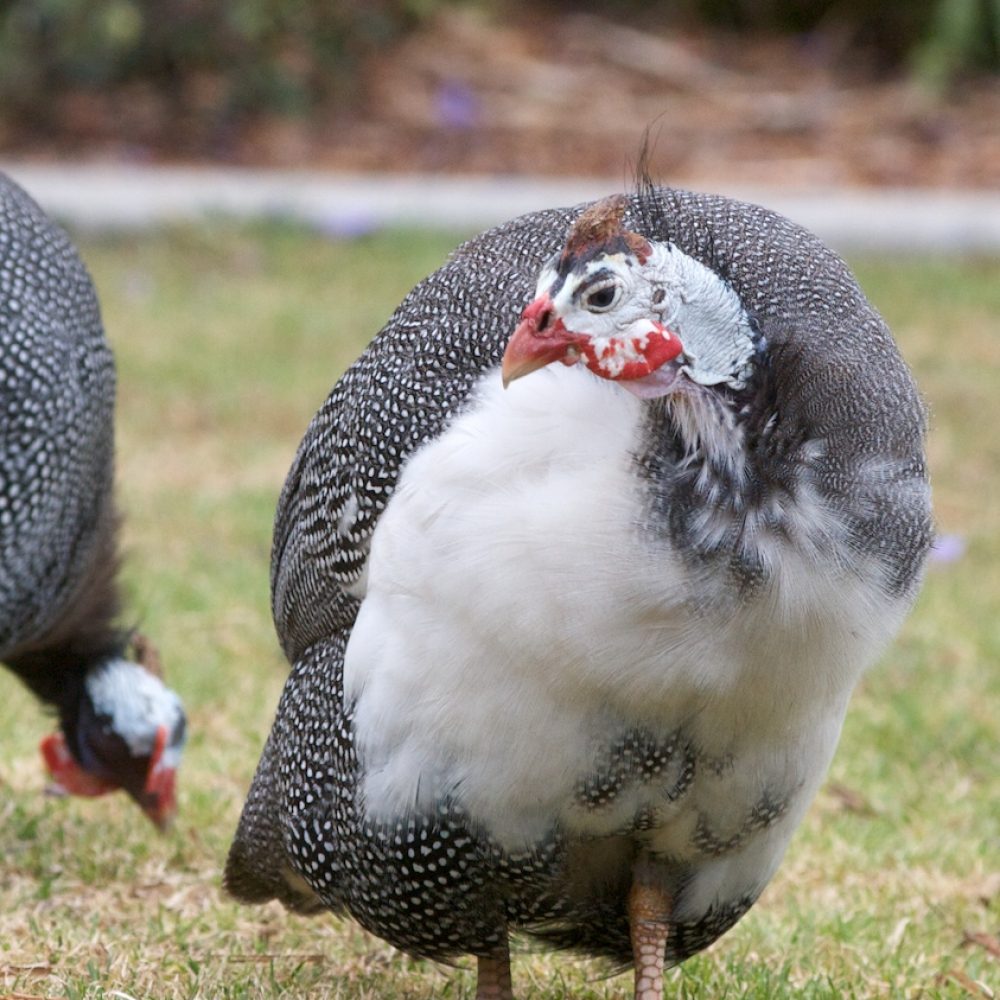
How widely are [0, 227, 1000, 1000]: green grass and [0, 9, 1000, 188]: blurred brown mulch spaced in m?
1.73

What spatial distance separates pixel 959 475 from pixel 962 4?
14.7 feet

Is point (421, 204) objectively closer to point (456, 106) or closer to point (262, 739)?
point (456, 106)

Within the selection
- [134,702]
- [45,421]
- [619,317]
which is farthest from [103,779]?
[619,317]

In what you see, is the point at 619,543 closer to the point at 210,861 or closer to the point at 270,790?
the point at 270,790

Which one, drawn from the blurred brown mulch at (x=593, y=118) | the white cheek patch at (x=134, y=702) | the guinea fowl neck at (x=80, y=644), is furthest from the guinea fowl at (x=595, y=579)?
the blurred brown mulch at (x=593, y=118)

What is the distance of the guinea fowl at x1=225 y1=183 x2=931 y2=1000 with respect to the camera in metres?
2.35

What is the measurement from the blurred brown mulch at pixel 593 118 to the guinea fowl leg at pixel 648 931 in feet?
23.2

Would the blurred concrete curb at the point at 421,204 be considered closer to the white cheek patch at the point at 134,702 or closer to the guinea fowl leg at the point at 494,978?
the white cheek patch at the point at 134,702

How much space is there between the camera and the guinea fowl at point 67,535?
387 cm

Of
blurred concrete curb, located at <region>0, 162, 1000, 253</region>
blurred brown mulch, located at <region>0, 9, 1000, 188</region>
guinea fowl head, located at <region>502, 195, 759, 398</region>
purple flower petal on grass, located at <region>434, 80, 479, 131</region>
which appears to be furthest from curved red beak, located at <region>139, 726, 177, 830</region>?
purple flower petal on grass, located at <region>434, 80, 479, 131</region>

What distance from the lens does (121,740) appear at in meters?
4.21

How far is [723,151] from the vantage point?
9938mm

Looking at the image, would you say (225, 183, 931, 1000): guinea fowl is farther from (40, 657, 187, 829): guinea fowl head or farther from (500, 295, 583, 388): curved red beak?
(40, 657, 187, 829): guinea fowl head

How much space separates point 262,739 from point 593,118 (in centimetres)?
666
